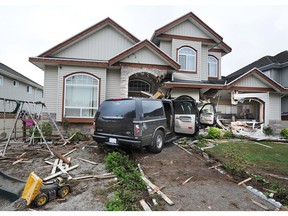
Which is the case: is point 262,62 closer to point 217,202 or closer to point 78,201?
point 217,202

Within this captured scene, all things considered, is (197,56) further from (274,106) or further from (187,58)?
(274,106)

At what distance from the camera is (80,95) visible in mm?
9930

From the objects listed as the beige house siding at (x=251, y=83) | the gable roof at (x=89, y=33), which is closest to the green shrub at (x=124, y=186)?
the gable roof at (x=89, y=33)

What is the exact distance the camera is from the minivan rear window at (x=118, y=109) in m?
5.52

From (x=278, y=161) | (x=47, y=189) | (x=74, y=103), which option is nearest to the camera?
(x=47, y=189)

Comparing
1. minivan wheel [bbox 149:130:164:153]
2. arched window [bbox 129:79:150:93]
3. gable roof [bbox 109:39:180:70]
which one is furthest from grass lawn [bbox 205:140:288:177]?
arched window [bbox 129:79:150:93]

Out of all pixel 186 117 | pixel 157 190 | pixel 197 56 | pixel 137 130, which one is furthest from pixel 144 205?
pixel 197 56

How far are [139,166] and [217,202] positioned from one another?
2398mm

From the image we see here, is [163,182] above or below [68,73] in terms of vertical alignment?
below

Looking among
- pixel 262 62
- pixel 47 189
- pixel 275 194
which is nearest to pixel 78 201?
pixel 47 189

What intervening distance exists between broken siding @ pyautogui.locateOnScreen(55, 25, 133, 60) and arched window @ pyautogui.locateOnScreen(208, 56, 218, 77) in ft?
23.2

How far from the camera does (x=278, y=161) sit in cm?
588

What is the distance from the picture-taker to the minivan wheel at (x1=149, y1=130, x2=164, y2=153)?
6.18 m

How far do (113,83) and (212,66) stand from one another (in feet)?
29.0
